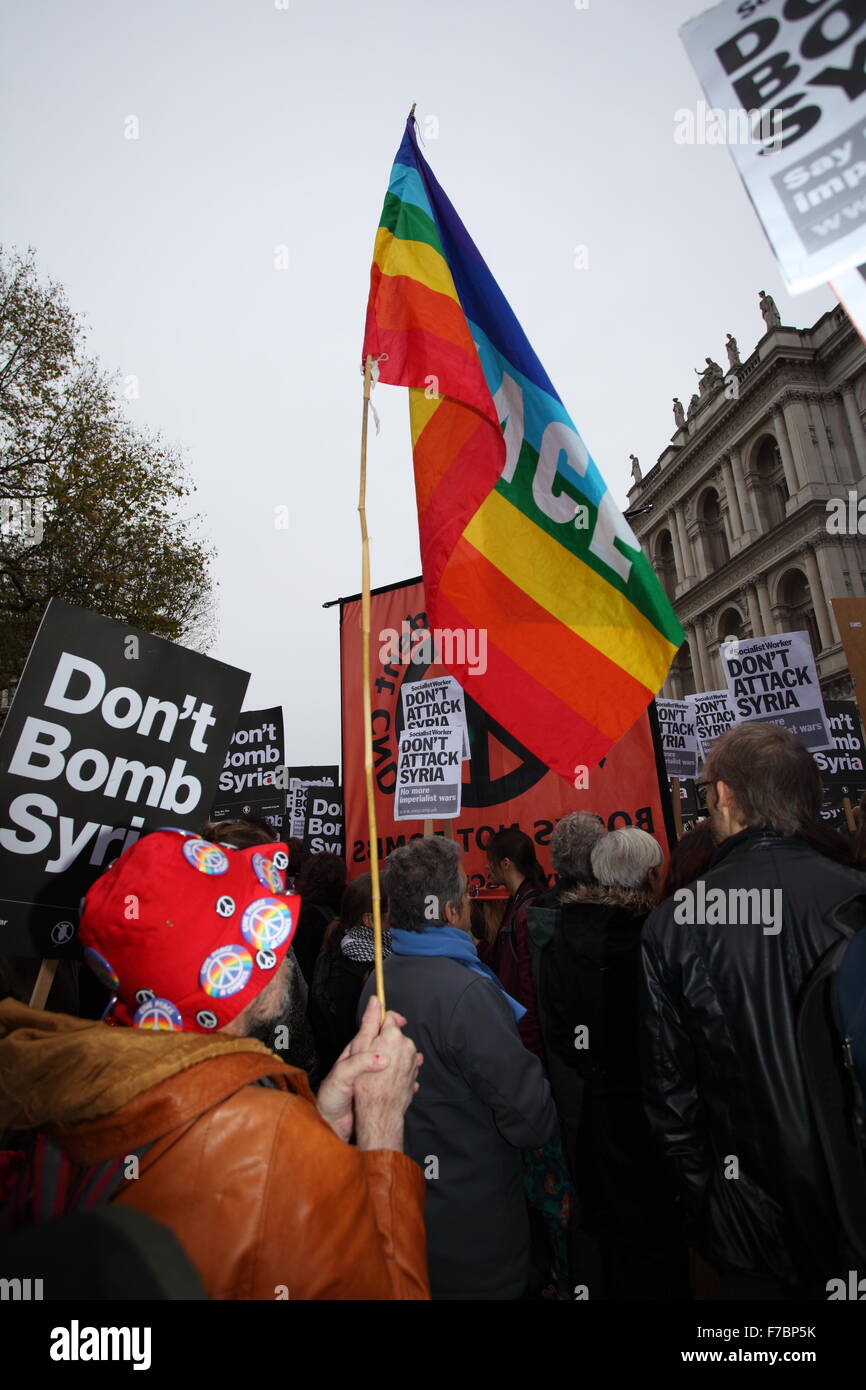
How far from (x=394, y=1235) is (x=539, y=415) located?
3.16m

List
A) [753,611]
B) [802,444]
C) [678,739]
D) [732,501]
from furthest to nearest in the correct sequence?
[732,501] < [753,611] < [802,444] < [678,739]

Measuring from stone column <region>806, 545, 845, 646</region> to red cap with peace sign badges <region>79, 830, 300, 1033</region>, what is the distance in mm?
31190

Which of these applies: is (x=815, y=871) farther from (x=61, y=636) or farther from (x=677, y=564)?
(x=677, y=564)

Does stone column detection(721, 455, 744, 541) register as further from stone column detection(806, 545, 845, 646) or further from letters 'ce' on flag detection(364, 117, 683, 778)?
letters 'ce' on flag detection(364, 117, 683, 778)

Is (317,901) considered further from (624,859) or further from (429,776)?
(624,859)

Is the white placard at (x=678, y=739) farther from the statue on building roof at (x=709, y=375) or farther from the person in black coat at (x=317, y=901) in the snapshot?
the statue on building roof at (x=709, y=375)

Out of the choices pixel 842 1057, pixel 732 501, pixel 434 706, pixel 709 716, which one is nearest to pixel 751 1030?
pixel 842 1057

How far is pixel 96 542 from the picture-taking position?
1533cm

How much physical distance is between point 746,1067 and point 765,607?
34.5 metres

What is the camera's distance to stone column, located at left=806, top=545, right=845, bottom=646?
95.7 feet

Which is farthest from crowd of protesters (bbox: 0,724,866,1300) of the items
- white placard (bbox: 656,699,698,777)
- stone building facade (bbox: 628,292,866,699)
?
stone building facade (bbox: 628,292,866,699)

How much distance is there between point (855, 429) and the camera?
30.5 m

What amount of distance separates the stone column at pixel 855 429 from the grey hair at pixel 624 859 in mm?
32838
